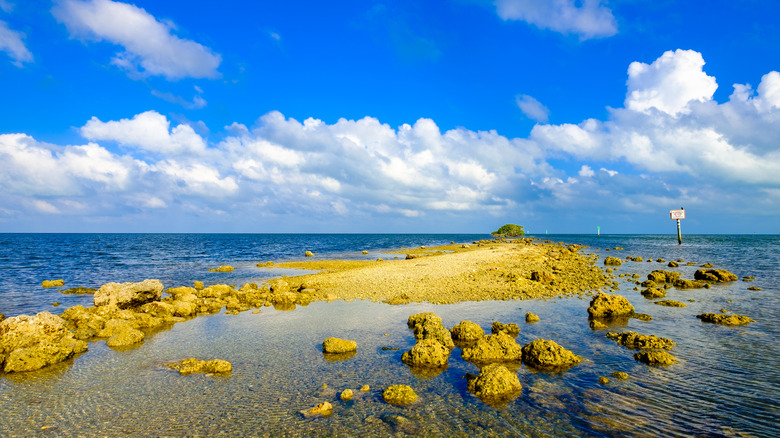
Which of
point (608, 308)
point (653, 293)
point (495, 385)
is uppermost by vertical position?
point (608, 308)

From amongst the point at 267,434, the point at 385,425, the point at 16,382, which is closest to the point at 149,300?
the point at 16,382

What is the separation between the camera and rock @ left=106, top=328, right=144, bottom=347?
53.1 ft

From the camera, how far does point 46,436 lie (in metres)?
8.79

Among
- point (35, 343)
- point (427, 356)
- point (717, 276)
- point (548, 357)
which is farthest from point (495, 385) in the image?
point (717, 276)

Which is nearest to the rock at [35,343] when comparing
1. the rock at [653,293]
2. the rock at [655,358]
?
the rock at [655,358]

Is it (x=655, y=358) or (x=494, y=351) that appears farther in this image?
(x=494, y=351)

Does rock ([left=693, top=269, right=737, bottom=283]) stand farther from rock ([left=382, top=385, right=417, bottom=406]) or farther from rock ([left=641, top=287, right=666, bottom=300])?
rock ([left=382, top=385, right=417, bottom=406])

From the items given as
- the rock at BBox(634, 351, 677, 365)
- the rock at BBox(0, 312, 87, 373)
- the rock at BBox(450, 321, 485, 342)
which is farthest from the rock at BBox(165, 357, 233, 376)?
the rock at BBox(634, 351, 677, 365)

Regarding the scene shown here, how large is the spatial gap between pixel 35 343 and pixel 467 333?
18.0 m

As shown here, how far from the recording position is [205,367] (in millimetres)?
12969

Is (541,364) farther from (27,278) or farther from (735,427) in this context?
(27,278)

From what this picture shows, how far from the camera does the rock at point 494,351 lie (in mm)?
13289

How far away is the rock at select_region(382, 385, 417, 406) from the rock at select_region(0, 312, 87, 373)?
43.2ft

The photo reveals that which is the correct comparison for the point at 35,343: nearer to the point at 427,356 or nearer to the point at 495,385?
the point at 427,356
